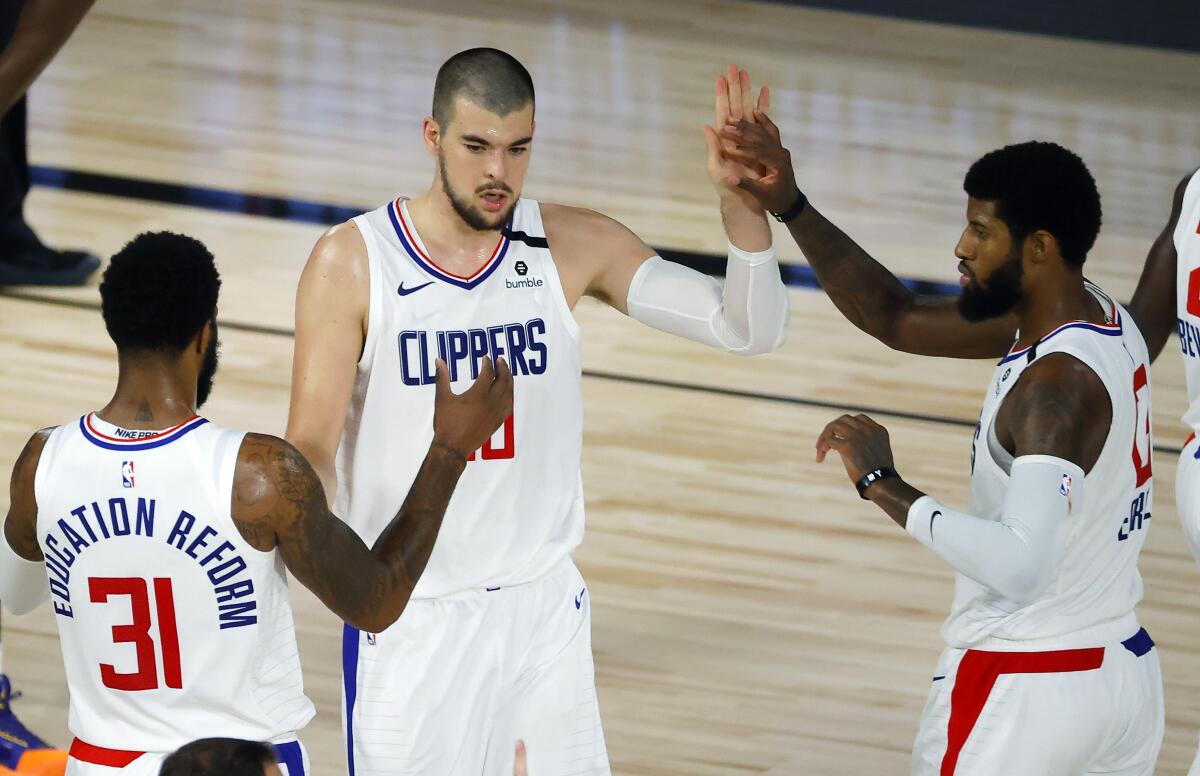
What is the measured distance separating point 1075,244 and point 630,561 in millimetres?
2923

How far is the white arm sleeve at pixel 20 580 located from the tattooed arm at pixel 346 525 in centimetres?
48

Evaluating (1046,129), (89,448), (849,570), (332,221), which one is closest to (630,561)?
(849,570)

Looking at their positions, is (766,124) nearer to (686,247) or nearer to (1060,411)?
(1060,411)

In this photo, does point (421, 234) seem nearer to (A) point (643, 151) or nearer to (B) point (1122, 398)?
(B) point (1122, 398)

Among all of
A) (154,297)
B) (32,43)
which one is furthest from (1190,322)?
(32,43)

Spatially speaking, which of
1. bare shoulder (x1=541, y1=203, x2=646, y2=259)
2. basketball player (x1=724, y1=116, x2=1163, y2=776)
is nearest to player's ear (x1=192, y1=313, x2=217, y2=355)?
bare shoulder (x1=541, y1=203, x2=646, y2=259)

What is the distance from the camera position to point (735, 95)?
3.82m

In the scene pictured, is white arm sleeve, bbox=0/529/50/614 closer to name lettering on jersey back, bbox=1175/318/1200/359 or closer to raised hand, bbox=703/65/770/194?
raised hand, bbox=703/65/770/194

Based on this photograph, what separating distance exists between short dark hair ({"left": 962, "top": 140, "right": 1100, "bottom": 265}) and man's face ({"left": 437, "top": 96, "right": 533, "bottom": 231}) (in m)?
0.90

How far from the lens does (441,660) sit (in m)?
3.60

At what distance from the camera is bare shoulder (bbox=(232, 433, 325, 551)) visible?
9.47ft

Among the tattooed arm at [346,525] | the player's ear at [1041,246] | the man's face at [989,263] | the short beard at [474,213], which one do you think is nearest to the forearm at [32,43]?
the short beard at [474,213]

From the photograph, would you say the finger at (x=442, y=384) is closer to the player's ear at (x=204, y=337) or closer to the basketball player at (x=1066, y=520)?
the player's ear at (x=204, y=337)

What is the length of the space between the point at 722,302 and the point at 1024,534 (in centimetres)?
93
